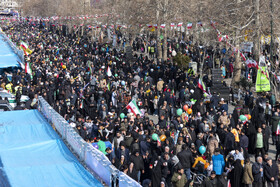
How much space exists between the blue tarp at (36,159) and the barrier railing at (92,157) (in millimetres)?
157

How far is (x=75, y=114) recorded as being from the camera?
1802 cm

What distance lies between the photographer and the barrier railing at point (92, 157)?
8.90 metres

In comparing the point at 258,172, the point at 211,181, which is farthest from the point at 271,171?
the point at 211,181

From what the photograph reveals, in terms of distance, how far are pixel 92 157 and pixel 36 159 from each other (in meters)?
1.54

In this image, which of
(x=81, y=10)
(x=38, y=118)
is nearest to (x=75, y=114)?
(x=38, y=118)

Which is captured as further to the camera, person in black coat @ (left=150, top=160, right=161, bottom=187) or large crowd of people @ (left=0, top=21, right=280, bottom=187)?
large crowd of people @ (left=0, top=21, right=280, bottom=187)

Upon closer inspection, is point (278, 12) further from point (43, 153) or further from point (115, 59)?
point (43, 153)

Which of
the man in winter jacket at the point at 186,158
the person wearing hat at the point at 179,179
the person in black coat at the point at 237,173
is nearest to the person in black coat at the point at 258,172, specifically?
the person in black coat at the point at 237,173

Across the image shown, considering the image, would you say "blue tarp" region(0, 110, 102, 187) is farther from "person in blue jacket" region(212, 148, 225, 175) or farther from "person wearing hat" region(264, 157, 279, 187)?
"person wearing hat" region(264, 157, 279, 187)

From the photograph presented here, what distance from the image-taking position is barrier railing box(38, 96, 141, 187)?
350 inches

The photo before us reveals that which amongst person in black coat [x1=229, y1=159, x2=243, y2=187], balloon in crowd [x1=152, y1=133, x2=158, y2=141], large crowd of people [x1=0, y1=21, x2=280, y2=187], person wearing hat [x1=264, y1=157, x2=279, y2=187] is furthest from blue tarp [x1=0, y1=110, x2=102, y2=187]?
person wearing hat [x1=264, y1=157, x2=279, y2=187]

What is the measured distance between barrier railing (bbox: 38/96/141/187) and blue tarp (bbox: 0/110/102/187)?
0.16m

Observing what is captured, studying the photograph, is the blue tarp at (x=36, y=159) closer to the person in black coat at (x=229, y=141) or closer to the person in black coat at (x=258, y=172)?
the person in black coat at (x=258, y=172)

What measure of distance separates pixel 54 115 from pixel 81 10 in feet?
206
